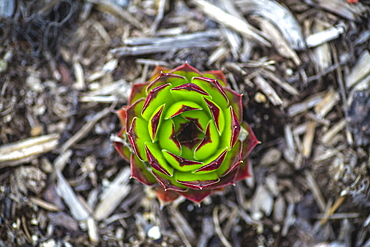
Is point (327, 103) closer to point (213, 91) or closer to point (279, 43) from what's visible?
point (279, 43)

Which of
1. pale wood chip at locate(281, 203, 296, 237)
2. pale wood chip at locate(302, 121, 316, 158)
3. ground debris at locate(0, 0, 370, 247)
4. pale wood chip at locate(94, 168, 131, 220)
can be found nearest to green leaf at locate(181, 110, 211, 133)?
ground debris at locate(0, 0, 370, 247)

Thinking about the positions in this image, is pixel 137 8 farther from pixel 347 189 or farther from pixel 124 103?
pixel 347 189

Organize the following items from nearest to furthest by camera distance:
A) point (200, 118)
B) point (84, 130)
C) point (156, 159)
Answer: point (156, 159)
point (200, 118)
point (84, 130)

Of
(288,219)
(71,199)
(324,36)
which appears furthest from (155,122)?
(324,36)

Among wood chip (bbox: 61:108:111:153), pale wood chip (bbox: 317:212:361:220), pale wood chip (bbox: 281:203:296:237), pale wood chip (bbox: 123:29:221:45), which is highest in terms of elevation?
pale wood chip (bbox: 123:29:221:45)

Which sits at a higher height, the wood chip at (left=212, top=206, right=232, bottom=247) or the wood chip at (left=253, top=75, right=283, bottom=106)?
the wood chip at (left=253, top=75, right=283, bottom=106)

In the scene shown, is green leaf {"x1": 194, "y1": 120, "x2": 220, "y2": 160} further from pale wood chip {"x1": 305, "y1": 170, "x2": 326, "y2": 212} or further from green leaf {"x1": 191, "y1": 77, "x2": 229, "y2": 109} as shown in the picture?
pale wood chip {"x1": 305, "y1": 170, "x2": 326, "y2": 212}

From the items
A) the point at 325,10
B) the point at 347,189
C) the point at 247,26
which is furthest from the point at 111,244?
the point at 325,10
